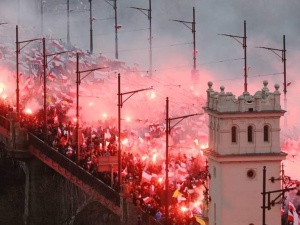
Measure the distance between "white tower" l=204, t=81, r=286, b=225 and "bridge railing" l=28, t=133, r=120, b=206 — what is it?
6.87m

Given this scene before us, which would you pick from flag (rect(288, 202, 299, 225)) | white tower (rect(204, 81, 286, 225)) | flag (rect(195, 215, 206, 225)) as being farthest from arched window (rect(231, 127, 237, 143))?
flag (rect(195, 215, 206, 225))

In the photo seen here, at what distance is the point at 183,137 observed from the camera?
84500 millimetres

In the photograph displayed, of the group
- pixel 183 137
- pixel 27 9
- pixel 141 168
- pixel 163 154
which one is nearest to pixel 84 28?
pixel 27 9

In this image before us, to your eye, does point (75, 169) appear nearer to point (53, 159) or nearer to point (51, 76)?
point (53, 159)

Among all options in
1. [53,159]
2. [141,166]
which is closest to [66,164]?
[53,159]

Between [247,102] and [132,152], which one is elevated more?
[247,102]

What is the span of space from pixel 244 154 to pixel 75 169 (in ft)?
38.6

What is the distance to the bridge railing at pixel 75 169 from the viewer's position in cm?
6525

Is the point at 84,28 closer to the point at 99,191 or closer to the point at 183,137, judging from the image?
the point at 183,137

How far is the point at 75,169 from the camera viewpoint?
68000mm

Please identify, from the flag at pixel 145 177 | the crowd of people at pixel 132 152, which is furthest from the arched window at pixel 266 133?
the flag at pixel 145 177

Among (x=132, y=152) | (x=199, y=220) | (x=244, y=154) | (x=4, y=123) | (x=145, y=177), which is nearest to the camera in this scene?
(x=244, y=154)

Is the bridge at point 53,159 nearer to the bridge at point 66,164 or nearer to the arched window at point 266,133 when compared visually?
the bridge at point 66,164

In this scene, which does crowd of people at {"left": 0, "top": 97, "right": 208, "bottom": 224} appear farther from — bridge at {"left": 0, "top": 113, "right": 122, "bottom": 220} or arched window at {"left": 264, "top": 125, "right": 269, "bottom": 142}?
arched window at {"left": 264, "top": 125, "right": 269, "bottom": 142}
